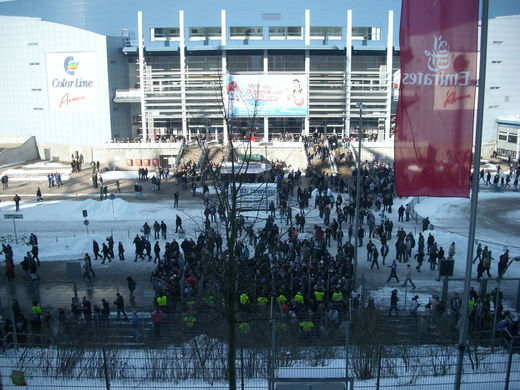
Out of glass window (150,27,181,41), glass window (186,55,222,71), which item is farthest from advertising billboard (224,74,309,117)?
glass window (150,27,181,41)

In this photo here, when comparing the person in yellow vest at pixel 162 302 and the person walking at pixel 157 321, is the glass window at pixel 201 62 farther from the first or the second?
the person walking at pixel 157 321

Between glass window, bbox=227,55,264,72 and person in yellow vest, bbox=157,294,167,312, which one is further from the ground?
glass window, bbox=227,55,264,72

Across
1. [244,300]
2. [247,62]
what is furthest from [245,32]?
[244,300]

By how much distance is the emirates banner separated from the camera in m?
8.30

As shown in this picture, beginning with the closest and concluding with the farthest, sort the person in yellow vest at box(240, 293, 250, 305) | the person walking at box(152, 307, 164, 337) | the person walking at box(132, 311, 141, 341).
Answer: the person walking at box(152, 307, 164, 337) → the person walking at box(132, 311, 141, 341) → the person in yellow vest at box(240, 293, 250, 305)

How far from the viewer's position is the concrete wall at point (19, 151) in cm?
4591

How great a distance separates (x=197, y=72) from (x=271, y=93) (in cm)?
767

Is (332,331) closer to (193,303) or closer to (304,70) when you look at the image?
Result: (193,303)

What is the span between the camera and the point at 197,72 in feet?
156

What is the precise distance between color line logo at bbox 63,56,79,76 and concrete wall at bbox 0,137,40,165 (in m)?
8.55

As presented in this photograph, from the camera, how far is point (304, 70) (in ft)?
168

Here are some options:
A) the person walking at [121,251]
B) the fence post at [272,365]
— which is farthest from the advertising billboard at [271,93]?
the fence post at [272,365]

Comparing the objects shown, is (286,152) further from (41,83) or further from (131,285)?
(131,285)

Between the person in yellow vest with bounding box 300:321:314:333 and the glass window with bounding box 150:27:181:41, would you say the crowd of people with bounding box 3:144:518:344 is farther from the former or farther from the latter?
the glass window with bounding box 150:27:181:41
